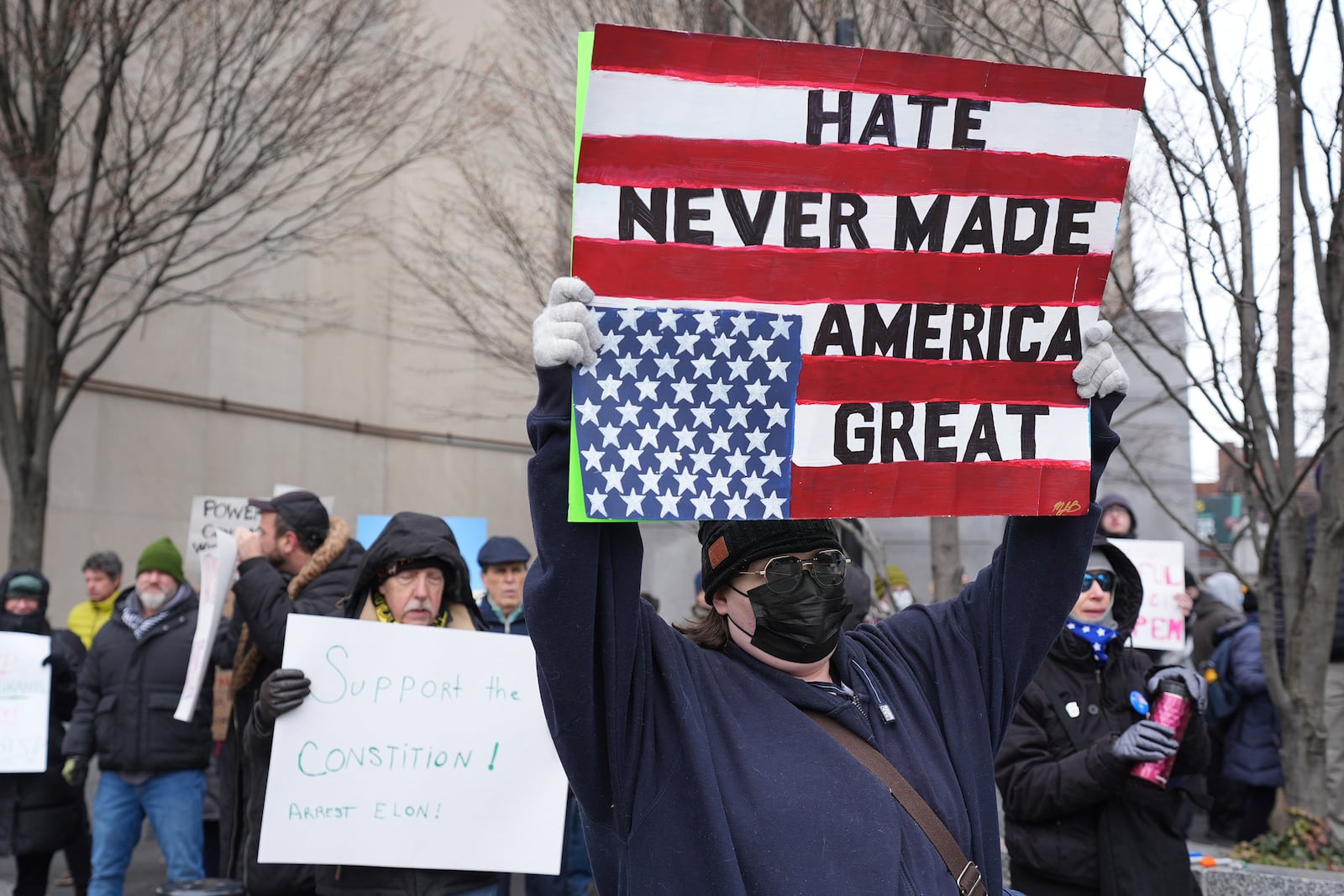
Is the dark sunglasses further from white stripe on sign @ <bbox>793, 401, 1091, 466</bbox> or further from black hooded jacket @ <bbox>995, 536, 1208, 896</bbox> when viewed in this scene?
white stripe on sign @ <bbox>793, 401, 1091, 466</bbox>

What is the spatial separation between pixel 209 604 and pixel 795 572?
12.9ft

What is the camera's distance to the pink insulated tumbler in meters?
4.15

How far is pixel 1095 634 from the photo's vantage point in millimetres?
4469

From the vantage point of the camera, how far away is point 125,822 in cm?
690

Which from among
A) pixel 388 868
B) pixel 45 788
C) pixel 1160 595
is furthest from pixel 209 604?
pixel 1160 595

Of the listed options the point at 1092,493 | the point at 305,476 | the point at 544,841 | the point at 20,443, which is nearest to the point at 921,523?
the point at 305,476

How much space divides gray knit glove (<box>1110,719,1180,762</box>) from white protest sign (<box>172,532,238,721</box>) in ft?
11.8

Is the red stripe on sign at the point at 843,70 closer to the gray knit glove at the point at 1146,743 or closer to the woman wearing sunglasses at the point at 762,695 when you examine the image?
the woman wearing sunglasses at the point at 762,695

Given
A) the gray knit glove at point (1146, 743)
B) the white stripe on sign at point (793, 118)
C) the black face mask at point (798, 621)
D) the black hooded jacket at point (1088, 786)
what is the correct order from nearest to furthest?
the white stripe on sign at point (793, 118)
the black face mask at point (798, 621)
the gray knit glove at point (1146, 743)
the black hooded jacket at point (1088, 786)

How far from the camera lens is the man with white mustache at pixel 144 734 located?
681 centimetres

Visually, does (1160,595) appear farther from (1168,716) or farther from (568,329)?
(568,329)

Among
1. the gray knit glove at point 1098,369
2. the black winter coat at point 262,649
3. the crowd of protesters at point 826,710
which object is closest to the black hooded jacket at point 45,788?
the black winter coat at point 262,649

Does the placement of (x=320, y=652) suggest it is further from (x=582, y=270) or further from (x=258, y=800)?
(x=582, y=270)

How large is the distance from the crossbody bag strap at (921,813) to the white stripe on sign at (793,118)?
1219 millimetres
